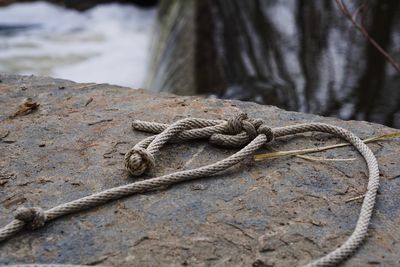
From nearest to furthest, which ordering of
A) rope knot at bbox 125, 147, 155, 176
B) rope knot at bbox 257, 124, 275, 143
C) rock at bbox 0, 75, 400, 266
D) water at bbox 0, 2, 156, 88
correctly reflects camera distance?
rock at bbox 0, 75, 400, 266 < rope knot at bbox 125, 147, 155, 176 < rope knot at bbox 257, 124, 275, 143 < water at bbox 0, 2, 156, 88

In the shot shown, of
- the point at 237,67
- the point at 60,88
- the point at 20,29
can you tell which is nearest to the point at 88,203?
the point at 60,88

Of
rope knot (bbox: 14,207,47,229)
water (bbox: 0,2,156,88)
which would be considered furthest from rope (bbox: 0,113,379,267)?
water (bbox: 0,2,156,88)

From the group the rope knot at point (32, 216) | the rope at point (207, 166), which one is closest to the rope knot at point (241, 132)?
the rope at point (207, 166)

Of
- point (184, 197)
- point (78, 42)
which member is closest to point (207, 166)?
point (184, 197)

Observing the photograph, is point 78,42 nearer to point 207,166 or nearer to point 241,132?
point 241,132

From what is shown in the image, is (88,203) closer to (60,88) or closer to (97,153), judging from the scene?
(97,153)

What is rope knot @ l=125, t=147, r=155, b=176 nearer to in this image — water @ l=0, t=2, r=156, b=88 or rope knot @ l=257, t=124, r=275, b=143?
rope knot @ l=257, t=124, r=275, b=143
